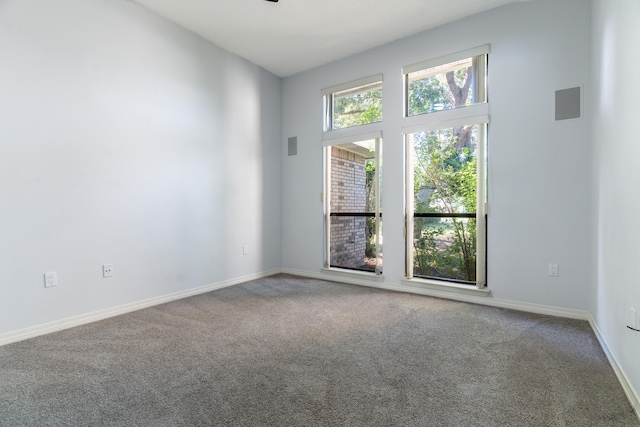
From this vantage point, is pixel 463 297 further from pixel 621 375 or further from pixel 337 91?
pixel 337 91

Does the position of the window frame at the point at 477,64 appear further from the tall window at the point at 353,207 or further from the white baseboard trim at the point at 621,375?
the white baseboard trim at the point at 621,375

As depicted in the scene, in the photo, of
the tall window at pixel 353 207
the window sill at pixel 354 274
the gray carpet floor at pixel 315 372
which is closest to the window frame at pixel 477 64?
the tall window at pixel 353 207

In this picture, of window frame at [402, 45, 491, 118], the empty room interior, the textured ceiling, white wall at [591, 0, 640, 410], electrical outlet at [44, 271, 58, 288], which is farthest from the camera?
window frame at [402, 45, 491, 118]

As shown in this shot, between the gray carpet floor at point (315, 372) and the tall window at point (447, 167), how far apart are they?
80 centimetres

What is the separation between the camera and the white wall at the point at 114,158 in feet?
7.85

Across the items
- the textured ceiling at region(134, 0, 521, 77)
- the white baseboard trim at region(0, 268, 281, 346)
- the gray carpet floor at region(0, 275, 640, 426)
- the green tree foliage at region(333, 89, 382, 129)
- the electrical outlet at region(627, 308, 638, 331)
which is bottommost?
the gray carpet floor at region(0, 275, 640, 426)

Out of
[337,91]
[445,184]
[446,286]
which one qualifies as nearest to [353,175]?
[337,91]

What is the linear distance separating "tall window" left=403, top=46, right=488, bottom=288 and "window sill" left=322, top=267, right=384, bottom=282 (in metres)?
0.43

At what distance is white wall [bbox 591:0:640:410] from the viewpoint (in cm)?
162

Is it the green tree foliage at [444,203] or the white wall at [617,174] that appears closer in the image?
the white wall at [617,174]

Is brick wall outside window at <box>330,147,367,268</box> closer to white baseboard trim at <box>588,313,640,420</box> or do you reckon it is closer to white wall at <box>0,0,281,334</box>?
white wall at <box>0,0,281,334</box>

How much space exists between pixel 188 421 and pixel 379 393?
974 millimetres

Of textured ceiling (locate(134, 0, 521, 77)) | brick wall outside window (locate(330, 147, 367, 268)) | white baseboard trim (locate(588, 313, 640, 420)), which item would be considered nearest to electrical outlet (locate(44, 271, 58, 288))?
textured ceiling (locate(134, 0, 521, 77))

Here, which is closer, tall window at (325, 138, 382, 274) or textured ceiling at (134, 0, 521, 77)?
textured ceiling at (134, 0, 521, 77)
